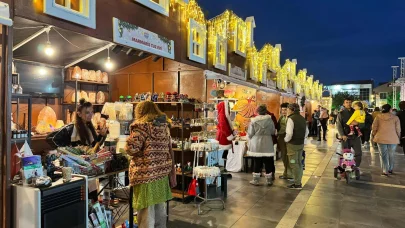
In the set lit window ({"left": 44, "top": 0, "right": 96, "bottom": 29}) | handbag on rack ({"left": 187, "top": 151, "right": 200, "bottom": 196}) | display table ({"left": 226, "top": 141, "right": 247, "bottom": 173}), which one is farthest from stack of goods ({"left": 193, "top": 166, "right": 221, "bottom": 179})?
display table ({"left": 226, "top": 141, "right": 247, "bottom": 173})

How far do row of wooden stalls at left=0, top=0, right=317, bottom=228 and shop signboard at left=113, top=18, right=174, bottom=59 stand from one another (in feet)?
0.05

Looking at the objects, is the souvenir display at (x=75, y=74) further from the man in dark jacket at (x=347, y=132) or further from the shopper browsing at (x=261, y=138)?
the man in dark jacket at (x=347, y=132)

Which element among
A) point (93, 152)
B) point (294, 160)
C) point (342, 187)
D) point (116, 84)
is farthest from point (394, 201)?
point (116, 84)

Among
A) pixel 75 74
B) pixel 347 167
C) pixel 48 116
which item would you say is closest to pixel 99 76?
pixel 75 74

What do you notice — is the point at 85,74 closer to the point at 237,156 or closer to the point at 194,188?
the point at 194,188

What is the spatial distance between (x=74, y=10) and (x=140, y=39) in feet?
4.07

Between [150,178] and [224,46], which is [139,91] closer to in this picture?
[224,46]

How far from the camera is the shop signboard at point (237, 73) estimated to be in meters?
8.67

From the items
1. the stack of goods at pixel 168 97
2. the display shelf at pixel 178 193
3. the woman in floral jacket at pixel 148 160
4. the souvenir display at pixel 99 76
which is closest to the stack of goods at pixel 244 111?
the stack of goods at pixel 168 97

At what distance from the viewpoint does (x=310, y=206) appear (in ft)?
17.4

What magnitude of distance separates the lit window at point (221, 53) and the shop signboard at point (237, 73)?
54cm

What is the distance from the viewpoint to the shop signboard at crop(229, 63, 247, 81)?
28.5 feet

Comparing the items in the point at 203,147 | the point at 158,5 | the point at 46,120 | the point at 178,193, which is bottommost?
the point at 178,193

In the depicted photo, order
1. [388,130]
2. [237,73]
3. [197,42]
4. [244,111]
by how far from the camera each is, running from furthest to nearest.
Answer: [237,73] → [244,111] → [388,130] → [197,42]
